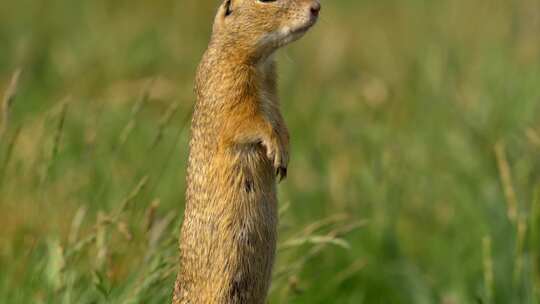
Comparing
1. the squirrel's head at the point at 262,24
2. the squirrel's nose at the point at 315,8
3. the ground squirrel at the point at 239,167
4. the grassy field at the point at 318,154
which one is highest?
the squirrel's nose at the point at 315,8

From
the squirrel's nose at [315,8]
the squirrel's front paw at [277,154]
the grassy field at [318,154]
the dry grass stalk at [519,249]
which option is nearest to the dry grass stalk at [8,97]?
the grassy field at [318,154]

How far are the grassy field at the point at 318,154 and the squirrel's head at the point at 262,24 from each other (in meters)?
0.15

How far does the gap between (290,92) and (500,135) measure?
2.09 m

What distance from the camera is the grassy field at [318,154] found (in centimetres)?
451

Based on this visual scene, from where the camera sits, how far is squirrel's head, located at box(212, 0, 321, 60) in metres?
3.65

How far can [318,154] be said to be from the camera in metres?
6.73

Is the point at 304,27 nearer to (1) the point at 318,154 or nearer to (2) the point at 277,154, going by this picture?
(2) the point at 277,154

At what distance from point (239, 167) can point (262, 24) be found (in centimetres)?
51

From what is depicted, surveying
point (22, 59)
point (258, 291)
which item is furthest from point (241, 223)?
point (22, 59)

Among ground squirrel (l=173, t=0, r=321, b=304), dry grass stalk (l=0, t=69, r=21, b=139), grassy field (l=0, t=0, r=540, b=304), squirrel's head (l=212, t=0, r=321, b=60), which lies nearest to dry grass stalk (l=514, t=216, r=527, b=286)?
grassy field (l=0, t=0, r=540, b=304)

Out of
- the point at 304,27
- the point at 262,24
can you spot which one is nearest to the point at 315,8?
the point at 304,27

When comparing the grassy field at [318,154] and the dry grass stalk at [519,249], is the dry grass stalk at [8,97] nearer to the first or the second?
the grassy field at [318,154]

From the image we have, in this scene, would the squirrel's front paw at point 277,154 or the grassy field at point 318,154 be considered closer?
the squirrel's front paw at point 277,154

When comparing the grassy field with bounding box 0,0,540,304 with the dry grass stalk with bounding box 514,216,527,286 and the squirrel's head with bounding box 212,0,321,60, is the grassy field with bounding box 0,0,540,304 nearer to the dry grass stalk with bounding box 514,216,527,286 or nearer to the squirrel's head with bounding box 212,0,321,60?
the dry grass stalk with bounding box 514,216,527,286
